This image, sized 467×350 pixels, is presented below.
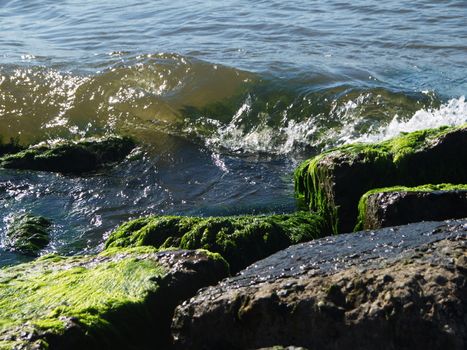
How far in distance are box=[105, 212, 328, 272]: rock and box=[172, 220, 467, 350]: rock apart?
0.87 metres

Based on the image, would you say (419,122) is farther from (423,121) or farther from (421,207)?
(421,207)

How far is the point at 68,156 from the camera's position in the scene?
838cm

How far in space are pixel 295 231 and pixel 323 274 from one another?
1.69 metres

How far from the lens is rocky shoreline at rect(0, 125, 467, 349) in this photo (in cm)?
351

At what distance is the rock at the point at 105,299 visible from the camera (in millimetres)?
3883

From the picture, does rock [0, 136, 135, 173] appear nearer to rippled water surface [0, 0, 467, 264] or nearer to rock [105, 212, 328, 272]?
rippled water surface [0, 0, 467, 264]

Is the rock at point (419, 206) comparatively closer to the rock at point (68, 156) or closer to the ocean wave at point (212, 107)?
the ocean wave at point (212, 107)

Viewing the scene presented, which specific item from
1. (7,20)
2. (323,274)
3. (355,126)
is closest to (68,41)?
(7,20)

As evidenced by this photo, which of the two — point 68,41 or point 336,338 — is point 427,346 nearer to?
point 336,338

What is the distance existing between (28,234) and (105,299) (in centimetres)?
256

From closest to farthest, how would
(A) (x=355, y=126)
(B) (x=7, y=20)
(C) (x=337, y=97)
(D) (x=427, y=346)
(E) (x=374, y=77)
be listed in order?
(D) (x=427, y=346) < (A) (x=355, y=126) < (C) (x=337, y=97) < (E) (x=374, y=77) < (B) (x=7, y=20)

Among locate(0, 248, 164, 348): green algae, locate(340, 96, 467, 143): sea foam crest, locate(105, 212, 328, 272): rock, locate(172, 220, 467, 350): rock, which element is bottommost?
locate(340, 96, 467, 143): sea foam crest

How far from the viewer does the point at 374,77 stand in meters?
10.8


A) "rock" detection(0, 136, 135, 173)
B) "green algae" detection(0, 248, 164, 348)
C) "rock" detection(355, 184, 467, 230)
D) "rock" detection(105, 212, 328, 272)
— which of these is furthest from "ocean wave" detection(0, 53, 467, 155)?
"green algae" detection(0, 248, 164, 348)
